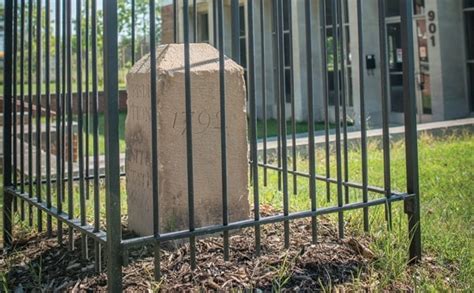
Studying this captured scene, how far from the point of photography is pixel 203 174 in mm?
3760

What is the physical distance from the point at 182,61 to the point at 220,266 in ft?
4.17

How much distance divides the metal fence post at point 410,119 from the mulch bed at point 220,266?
29 cm

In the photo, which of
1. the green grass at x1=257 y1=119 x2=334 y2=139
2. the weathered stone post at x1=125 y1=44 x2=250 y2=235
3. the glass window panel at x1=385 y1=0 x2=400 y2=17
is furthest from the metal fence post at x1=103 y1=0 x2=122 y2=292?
the glass window panel at x1=385 y1=0 x2=400 y2=17

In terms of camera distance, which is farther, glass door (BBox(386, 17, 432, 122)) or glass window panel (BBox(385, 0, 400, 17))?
glass window panel (BBox(385, 0, 400, 17))

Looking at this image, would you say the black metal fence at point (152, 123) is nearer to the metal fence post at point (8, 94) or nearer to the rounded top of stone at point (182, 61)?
the metal fence post at point (8, 94)

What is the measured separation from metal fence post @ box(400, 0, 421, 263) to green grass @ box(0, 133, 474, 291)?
0.08m

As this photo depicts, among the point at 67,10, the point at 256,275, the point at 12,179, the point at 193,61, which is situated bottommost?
the point at 256,275

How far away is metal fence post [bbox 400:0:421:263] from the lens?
3613mm

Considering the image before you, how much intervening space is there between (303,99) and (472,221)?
41.4 ft

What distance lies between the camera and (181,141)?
365 cm

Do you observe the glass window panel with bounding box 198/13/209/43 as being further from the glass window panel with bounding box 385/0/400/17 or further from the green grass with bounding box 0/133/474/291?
the green grass with bounding box 0/133/474/291

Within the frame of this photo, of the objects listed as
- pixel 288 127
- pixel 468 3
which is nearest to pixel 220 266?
pixel 288 127

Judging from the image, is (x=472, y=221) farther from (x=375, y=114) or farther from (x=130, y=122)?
(x=375, y=114)

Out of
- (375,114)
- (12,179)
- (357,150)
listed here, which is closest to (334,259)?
(12,179)
